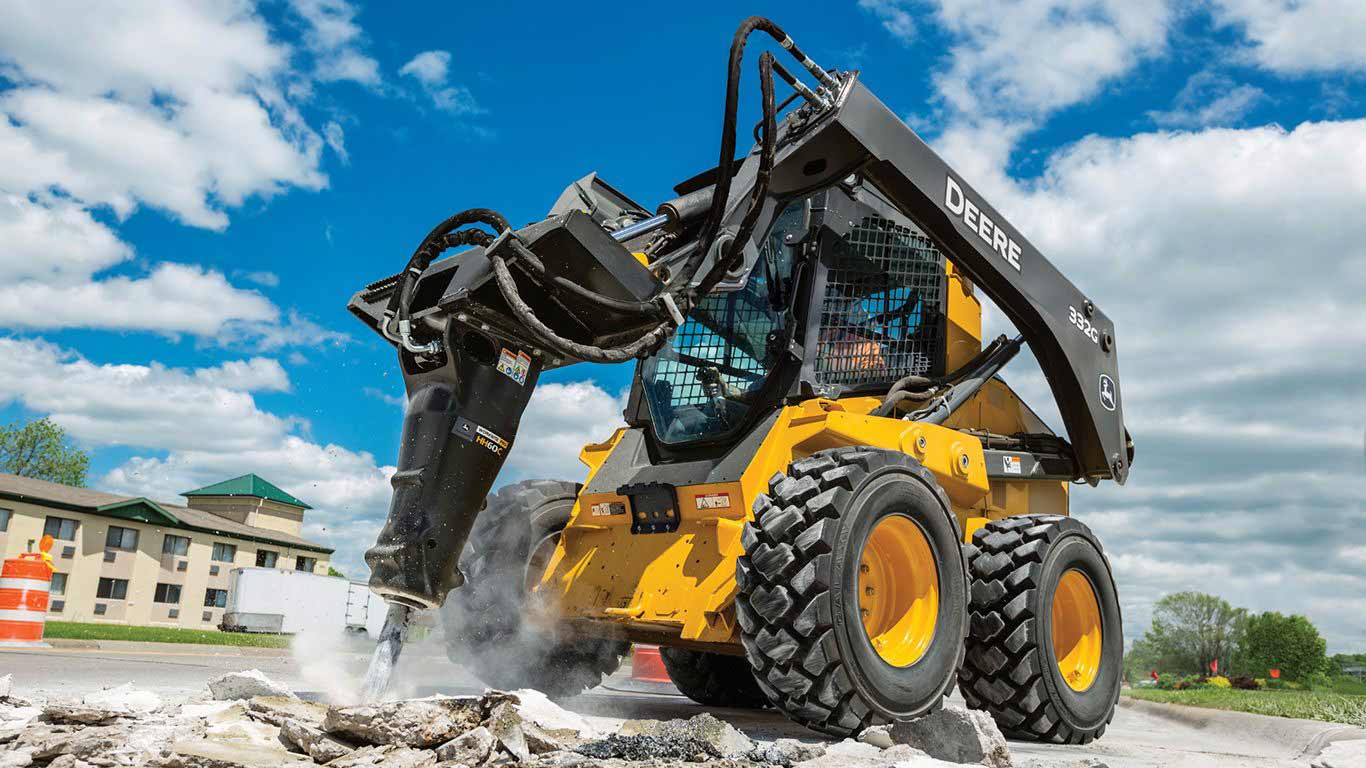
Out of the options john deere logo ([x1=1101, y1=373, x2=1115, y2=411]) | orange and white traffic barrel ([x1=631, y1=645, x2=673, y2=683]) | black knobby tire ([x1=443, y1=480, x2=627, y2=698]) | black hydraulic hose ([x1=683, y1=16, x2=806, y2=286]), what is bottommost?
orange and white traffic barrel ([x1=631, y1=645, x2=673, y2=683])

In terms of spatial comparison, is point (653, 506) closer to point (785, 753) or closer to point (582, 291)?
point (582, 291)

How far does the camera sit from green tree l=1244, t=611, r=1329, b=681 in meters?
41.6

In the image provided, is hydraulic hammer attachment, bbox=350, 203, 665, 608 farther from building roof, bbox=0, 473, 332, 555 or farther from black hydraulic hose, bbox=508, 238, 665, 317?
building roof, bbox=0, 473, 332, 555

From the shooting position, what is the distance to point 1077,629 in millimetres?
6551

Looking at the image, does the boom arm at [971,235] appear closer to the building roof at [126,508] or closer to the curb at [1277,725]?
the curb at [1277,725]

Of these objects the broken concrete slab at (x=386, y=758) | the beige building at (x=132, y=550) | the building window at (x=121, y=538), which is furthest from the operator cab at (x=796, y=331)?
the building window at (x=121, y=538)

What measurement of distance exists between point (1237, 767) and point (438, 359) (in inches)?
155

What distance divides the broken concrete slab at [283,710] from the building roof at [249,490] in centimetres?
4939

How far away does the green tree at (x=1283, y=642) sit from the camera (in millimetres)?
41625

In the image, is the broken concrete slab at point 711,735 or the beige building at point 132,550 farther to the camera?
the beige building at point 132,550

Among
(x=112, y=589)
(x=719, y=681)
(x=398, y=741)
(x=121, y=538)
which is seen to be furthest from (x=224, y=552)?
(x=398, y=741)

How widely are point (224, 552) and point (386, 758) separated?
43.9 meters

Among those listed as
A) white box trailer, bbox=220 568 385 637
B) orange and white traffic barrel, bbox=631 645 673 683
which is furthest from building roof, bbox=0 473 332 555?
orange and white traffic barrel, bbox=631 645 673 683

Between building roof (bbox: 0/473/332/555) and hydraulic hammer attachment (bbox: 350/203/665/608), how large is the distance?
35.5 m
